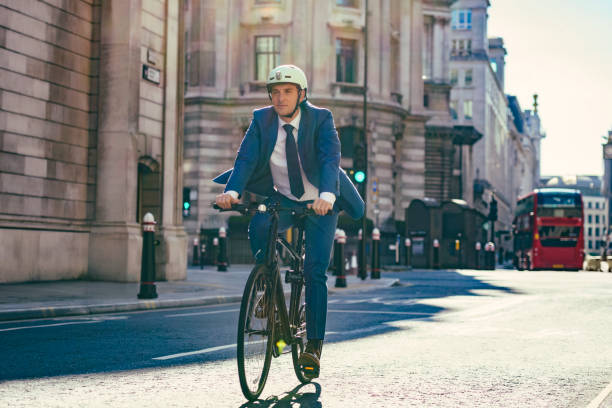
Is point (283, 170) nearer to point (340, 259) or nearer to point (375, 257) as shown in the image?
point (340, 259)

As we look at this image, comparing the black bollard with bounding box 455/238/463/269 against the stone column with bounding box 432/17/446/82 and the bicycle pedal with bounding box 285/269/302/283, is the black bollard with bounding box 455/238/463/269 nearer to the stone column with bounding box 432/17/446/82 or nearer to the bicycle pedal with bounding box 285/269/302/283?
the stone column with bounding box 432/17/446/82

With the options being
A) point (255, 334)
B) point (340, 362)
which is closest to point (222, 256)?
point (340, 362)

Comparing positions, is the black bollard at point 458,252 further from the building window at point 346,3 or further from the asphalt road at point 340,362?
the asphalt road at point 340,362

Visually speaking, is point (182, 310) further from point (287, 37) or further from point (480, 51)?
point (480, 51)

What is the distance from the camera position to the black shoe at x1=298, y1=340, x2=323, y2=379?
5.34 meters

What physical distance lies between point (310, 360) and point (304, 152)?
126 centimetres

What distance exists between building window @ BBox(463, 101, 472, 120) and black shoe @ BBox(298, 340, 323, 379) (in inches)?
3539

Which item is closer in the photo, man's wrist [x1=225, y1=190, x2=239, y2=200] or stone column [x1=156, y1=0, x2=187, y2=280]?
man's wrist [x1=225, y1=190, x2=239, y2=200]

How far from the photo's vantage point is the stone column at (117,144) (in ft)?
57.2

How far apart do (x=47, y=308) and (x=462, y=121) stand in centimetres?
8403

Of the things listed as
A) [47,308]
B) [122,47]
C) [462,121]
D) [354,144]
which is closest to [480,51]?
[462,121]

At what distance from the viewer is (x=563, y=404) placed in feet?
16.9

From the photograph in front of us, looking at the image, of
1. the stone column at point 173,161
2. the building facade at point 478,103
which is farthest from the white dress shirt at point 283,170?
the building facade at point 478,103

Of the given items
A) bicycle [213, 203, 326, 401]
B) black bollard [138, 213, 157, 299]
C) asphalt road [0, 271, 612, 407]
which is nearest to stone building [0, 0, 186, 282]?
black bollard [138, 213, 157, 299]
